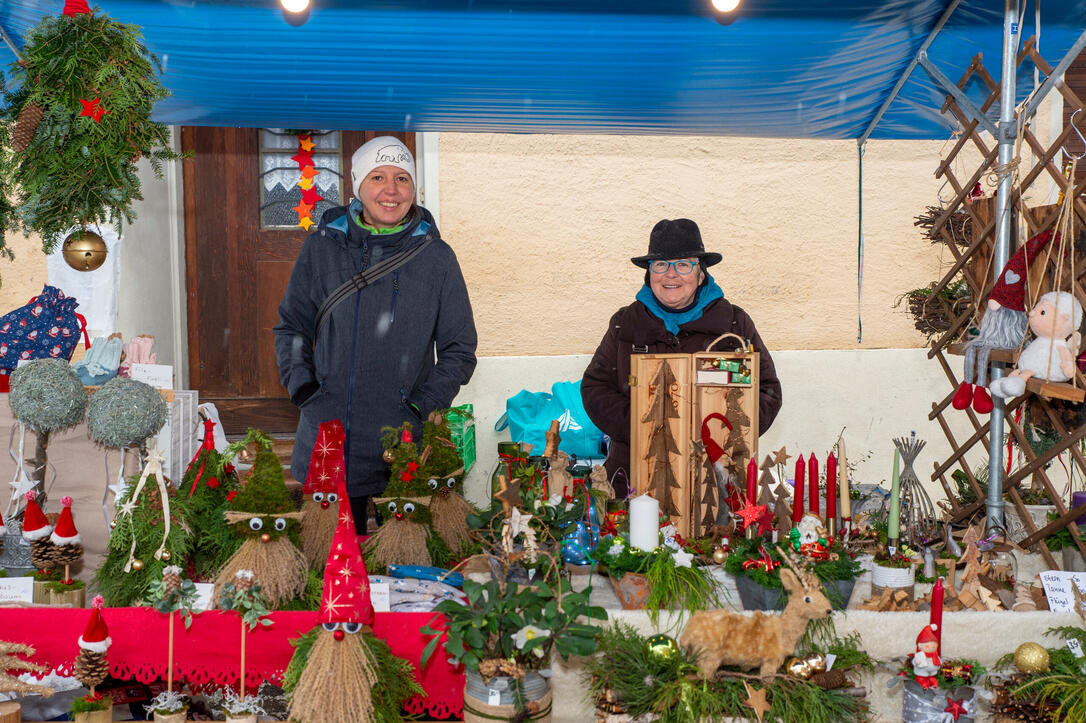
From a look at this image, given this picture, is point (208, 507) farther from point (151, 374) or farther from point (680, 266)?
point (680, 266)

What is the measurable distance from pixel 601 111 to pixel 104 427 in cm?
230

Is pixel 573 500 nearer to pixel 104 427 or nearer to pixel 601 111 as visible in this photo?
pixel 104 427

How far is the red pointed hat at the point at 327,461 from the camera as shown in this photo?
8.05ft

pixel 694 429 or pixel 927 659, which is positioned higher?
pixel 694 429

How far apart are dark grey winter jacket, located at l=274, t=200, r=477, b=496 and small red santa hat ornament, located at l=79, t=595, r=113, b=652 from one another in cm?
101

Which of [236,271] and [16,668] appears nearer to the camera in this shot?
[16,668]

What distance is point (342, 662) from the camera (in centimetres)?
179

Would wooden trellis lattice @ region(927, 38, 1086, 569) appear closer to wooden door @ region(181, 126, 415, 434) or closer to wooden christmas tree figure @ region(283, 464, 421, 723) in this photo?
wooden christmas tree figure @ region(283, 464, 421, 723)

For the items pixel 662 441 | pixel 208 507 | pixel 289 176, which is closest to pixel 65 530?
pixel 208 507

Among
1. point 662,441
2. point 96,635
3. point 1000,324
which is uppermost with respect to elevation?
point 1000,324

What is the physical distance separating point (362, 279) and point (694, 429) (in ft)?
3.88

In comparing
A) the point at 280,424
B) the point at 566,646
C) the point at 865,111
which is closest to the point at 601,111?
the point at 865,111

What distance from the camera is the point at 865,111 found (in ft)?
12.6

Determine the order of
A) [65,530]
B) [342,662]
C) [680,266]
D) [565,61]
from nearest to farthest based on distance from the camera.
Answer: [342,662] < [65,530] < [680,266] < [565,61]
